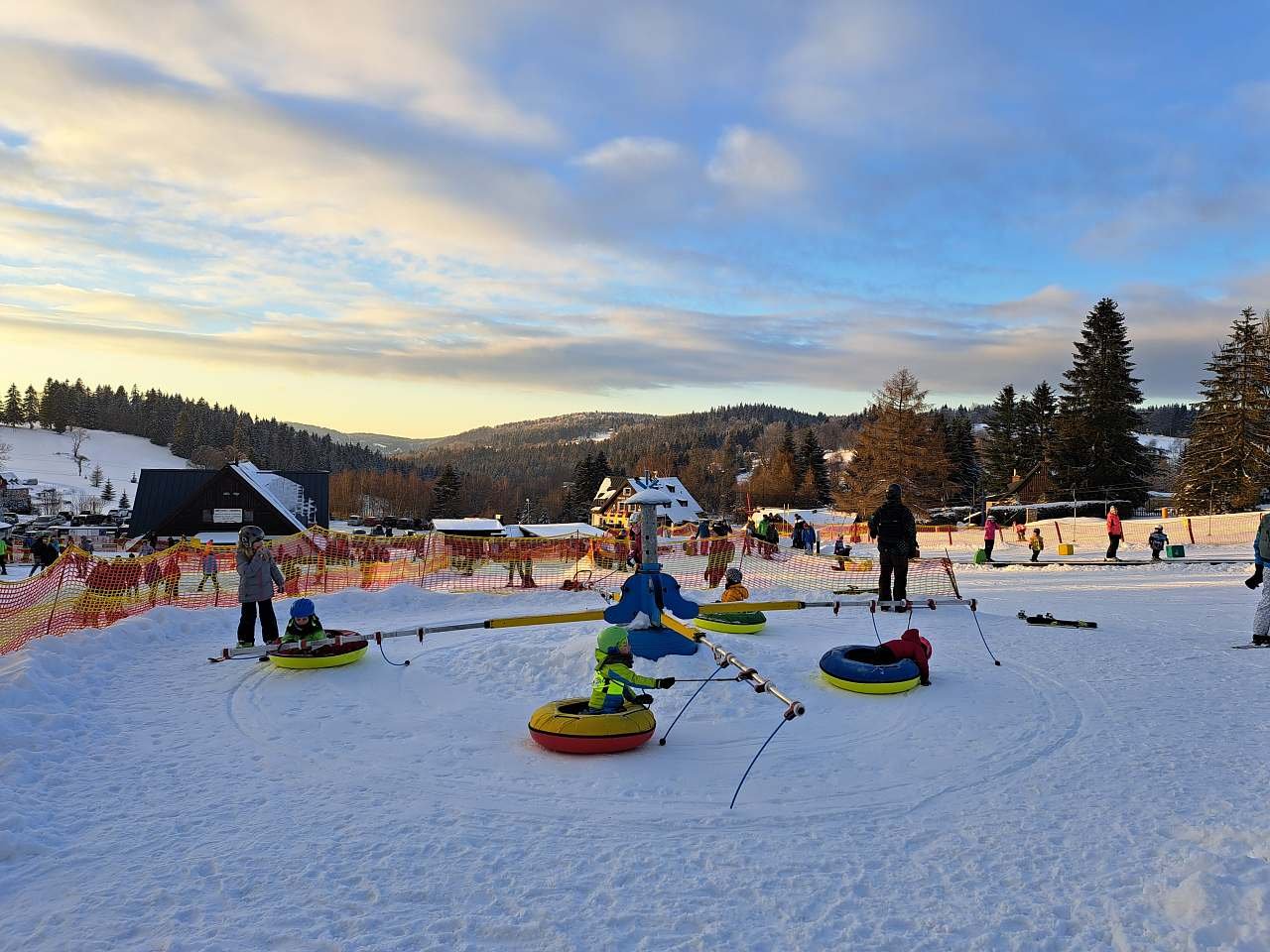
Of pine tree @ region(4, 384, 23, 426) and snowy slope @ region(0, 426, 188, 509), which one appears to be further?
pine tree @ region(4, 384, 23, 426)

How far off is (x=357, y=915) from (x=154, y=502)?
→ 171 feet

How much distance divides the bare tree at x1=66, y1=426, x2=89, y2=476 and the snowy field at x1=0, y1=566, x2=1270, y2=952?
153m

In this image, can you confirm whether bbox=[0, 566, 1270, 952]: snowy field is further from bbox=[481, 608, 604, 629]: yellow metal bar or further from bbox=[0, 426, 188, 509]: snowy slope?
bbox=[0, 426, 188, 509]: snowy slope

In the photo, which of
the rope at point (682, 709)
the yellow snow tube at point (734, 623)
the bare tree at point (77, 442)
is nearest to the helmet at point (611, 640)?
the rope at point (682, 709)

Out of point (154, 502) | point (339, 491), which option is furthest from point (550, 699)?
point (339, 491)

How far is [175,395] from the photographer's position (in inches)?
7111

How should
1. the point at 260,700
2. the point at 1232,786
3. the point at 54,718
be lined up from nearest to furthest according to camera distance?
the point at 1232,786, the point at 54,718, the point at 260,700

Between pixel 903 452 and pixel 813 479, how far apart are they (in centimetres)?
4412

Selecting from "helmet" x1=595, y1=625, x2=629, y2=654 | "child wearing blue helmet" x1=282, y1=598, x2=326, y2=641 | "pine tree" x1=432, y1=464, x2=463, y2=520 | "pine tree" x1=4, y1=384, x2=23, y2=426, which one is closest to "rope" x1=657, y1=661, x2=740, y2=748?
"helmet" x1=595, y1=625, x2=629, y2=654

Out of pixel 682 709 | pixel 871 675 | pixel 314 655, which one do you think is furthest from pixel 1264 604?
pixel 314 655

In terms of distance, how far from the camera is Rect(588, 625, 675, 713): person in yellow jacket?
8.11 m

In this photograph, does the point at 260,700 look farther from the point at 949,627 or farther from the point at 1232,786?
the point at 949,627

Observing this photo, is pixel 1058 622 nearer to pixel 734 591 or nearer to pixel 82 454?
pixel 734 591

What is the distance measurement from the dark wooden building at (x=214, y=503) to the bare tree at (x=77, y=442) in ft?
347
